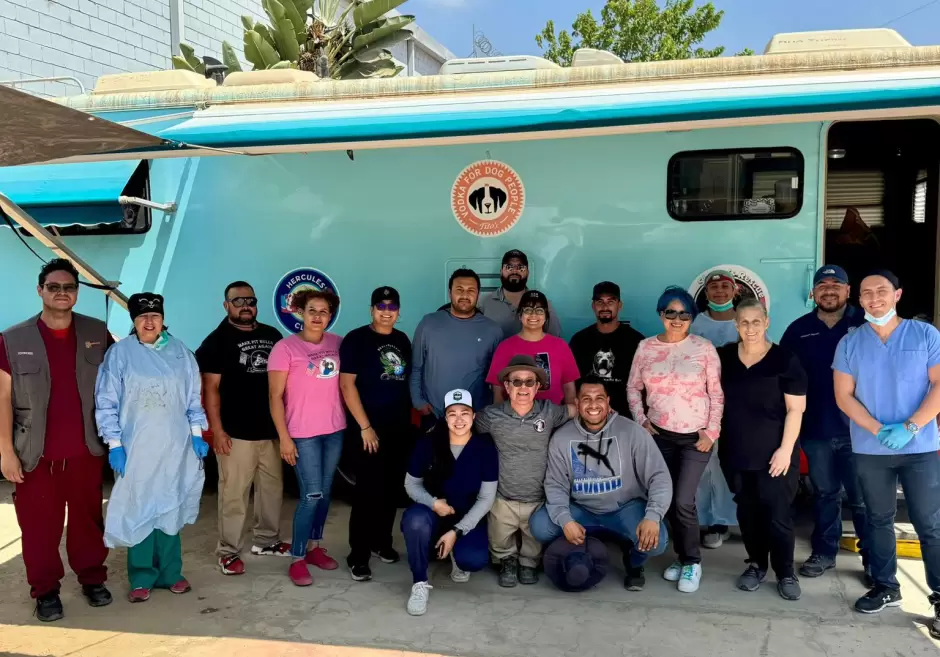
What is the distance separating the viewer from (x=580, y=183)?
16.1 feet

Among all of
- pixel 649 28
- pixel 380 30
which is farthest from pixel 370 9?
pixel 649 28

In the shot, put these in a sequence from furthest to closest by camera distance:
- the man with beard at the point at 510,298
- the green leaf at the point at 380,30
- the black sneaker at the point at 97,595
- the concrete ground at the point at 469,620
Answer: the green leaf at the point at 380,30, the man with beard at the point at 510,298, the black sneaker at the point at 97,595, the concrete ground at the point at 469,620

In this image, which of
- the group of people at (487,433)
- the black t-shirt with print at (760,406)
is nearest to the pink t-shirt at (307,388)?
the group of people at (487,433)

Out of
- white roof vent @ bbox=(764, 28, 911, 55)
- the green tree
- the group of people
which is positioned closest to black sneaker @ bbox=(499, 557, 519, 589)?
the group of people

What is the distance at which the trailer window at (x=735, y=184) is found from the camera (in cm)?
464

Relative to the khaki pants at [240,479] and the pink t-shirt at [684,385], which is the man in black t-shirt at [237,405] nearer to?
the khaki pants at [240,479]

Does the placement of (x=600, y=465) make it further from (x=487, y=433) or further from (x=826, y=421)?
(x=826, y=421)

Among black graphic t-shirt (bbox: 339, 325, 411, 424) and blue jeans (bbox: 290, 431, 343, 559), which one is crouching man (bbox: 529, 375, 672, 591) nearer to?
black graphic t-shirt (bbox: 339, 325, 411, 424)

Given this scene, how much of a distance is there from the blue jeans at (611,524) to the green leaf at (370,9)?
10913 millimetres

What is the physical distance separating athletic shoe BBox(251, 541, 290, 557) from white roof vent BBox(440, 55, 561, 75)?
9.78 ft

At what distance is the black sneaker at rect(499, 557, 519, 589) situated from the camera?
4078 mm

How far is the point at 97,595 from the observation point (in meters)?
3.93

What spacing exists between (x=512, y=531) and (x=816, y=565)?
→ 5.20 feet

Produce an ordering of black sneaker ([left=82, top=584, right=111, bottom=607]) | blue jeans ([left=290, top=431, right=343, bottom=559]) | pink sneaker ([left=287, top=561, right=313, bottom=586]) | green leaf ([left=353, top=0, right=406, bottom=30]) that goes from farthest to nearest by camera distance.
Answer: green leaf ([left=353, top=0, right=406, bottom=30]) → blue jeans ([left=290, top=431, right=343, bottom=559]) → pink sneaker ([left=287, top=561, right=313, bottom=586]) → black sneaker ([left=82, top=584, right=111, bottom=607])
